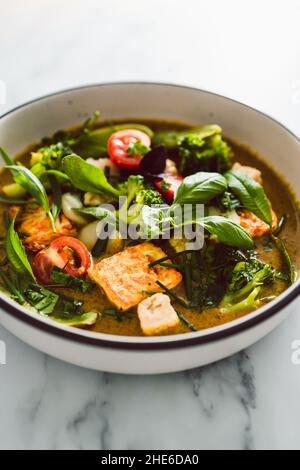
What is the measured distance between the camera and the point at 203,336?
230 centimetres

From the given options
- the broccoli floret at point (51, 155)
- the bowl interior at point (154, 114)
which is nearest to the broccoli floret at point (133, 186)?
the broccoli floret at point (51, 155)

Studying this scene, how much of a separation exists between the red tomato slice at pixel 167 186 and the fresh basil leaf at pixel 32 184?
61cm

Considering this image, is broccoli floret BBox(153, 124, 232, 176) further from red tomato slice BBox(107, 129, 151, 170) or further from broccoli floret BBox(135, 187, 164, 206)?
broccoli floret BBox(135, 187, 164, 206)

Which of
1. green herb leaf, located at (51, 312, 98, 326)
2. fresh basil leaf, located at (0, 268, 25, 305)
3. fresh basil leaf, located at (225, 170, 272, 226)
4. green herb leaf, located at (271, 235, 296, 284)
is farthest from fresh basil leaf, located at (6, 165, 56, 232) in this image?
green herb leaf, located at (271, 235, 296, 284)

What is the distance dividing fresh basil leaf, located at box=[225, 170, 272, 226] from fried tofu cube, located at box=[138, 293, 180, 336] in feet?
2.56

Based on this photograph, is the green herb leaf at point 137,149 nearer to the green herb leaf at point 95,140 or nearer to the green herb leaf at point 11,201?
the green herb leaf at point 95,140

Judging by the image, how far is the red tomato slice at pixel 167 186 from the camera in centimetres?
323

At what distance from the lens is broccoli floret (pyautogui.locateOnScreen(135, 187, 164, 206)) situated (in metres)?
3.08

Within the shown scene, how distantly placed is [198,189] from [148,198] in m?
0.26

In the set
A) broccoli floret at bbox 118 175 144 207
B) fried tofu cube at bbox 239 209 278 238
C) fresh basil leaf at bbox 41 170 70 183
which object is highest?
fresh basil leaf at bbox 41 170 70 183

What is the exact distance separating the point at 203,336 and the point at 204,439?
0.53 meters

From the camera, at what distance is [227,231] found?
9.50 ft

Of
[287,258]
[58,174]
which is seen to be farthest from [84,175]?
[287,258]

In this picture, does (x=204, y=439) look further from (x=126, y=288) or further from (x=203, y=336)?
(x=126, y=288)
